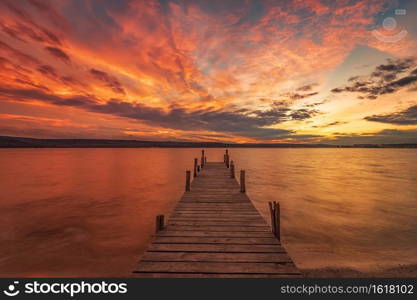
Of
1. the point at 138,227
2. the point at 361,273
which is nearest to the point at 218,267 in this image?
the point at 361,273

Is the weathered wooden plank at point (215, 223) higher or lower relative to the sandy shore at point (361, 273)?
higher

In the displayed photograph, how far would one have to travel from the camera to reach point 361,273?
23.0ft

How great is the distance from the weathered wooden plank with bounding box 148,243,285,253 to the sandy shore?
269 cm

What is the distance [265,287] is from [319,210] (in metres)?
13.2

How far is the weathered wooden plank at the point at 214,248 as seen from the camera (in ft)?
17.4

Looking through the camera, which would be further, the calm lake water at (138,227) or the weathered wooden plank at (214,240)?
the calm lake water at (138,227)

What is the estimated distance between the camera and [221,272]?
14.6ft

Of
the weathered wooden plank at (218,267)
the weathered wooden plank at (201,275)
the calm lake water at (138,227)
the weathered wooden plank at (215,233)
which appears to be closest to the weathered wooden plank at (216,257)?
the weathered wooden plank at (218,267)

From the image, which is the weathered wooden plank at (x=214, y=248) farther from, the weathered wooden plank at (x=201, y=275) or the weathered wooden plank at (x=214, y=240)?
the weathered wooden plank at (x=201, y=275)

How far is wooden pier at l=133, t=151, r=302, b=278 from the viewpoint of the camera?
4.45m

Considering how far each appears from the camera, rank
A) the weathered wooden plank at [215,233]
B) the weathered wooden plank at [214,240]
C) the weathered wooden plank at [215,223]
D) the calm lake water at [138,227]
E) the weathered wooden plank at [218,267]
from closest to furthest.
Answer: the weathered wooden plank at [218,267] < the weathered wooden plank at [214,240] < the weathered wooden plank at [215,233] < the weathered wooden plank at [215,223] < the calm lake water at [138,227]

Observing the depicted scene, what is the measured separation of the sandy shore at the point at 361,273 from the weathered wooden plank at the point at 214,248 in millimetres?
2686

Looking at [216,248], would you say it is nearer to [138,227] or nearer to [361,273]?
[361,273]

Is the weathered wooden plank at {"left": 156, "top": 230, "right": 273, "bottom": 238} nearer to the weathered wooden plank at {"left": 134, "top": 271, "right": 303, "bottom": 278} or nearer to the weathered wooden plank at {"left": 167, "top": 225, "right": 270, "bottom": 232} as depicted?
the weathered wooden plank at {"left": 167, "top": 225, "right": 270, "bottom": 232}
